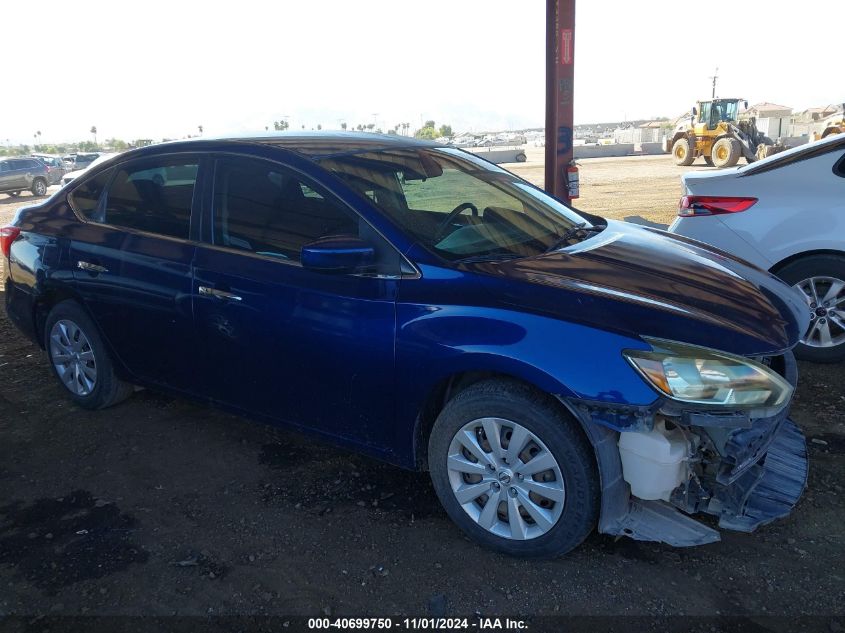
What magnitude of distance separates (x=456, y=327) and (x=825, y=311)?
3.25 metres

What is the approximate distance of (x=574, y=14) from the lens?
7.73 m

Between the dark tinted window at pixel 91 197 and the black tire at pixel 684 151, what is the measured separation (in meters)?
27.5

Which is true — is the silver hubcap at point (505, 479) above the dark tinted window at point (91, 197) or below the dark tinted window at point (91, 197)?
below

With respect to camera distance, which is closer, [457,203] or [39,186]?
[457,203]

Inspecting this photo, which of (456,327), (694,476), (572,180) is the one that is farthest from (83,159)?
(694,476)

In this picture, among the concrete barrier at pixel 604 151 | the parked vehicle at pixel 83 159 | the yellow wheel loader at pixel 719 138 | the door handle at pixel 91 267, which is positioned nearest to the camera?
the door handle at pixel 91 267

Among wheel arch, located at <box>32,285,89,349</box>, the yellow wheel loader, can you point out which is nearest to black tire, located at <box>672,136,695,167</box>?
the yellow wheel loader

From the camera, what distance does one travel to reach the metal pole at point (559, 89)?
7.70 meters

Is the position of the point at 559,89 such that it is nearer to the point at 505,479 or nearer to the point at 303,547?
the point at 505,479

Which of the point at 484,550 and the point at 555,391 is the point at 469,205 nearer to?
the point at 555,391

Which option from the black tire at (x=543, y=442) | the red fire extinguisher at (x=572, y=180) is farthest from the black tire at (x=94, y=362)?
the red fire extinguisher at (x=572, y=180)

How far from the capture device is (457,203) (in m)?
3.60

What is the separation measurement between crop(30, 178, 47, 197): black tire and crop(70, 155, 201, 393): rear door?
80.7 feet

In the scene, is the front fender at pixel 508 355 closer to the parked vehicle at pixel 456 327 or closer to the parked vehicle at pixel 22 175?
the parked vehicle at pixel 456 327
